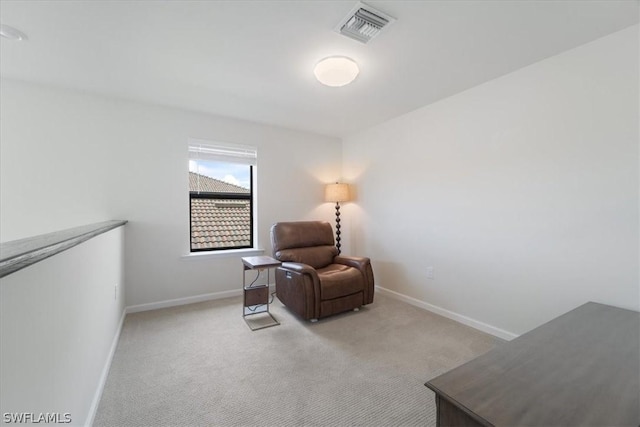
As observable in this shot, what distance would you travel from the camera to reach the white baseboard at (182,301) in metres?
2.98

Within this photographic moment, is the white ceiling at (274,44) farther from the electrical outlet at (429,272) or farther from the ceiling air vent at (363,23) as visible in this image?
the electrical outlet at (429,272)

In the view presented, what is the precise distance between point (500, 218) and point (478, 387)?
6.15ft

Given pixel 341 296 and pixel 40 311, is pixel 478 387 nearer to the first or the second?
pixel 40 311

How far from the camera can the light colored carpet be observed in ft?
4.94

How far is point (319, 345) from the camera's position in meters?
2.26

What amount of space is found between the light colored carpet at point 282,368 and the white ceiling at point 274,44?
2350 mm

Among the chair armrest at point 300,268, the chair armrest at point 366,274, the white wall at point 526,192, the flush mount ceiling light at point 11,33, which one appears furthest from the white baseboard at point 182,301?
the flush mount ceiling light at point 11,33

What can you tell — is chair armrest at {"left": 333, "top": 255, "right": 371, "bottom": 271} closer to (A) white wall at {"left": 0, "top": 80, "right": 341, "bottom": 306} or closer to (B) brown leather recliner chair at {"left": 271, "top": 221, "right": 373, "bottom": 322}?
(B) brown leather recliner chair at {"left": 271, "top": 221, "right": 373, "bottom": 322}

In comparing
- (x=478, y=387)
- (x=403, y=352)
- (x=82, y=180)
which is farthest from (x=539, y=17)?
(x=82, y=180)

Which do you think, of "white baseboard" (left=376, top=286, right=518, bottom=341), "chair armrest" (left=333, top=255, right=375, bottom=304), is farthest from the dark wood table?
"chair armrest" (left=333, top=255, right=375, bottom=304)

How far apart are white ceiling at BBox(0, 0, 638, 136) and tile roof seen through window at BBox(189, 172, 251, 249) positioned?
3.61ft

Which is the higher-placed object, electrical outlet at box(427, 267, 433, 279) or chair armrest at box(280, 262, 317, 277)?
chair armrest at box(280, 262, 317, 277)

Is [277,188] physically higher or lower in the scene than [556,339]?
higher

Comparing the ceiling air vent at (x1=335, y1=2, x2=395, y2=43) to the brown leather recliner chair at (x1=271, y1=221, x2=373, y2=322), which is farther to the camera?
the brown leather recliner chair at (x1=271, y1=221, x2=373, y2=322)
